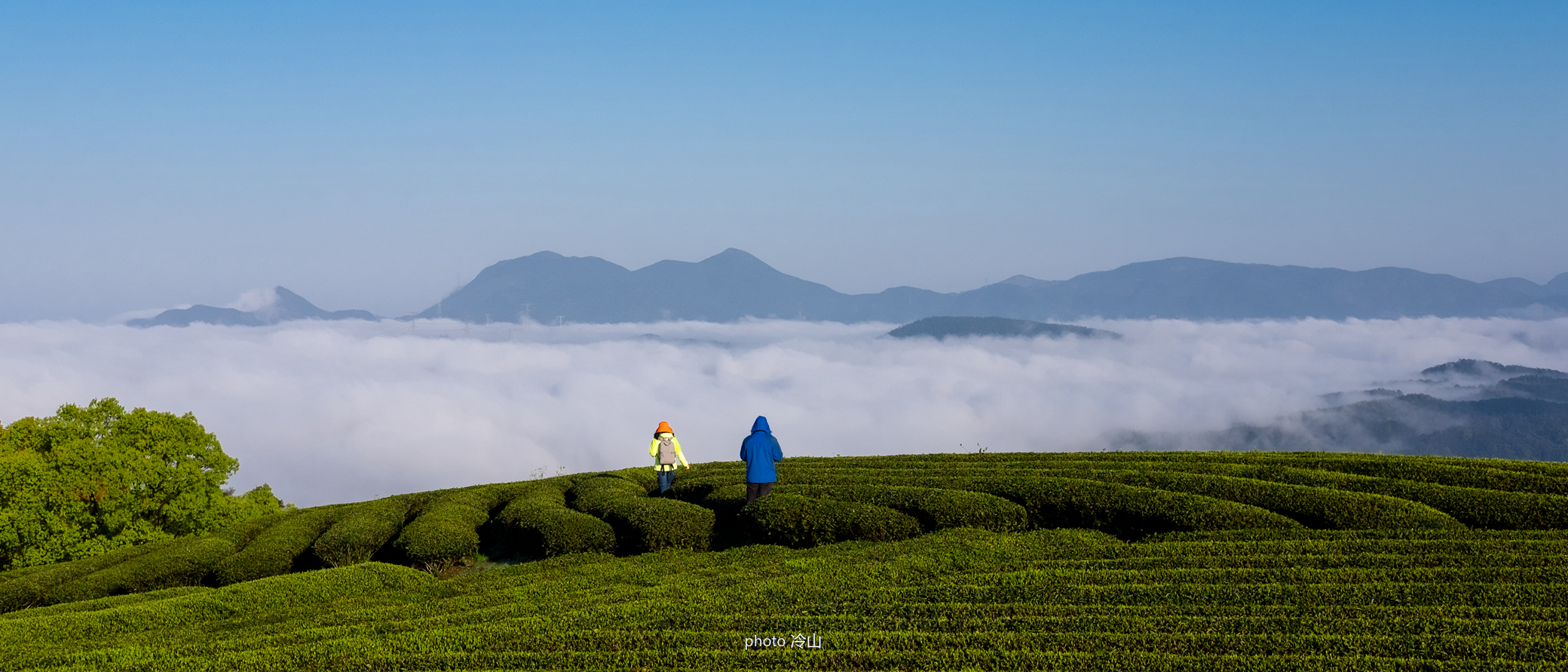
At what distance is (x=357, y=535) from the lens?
2000cm

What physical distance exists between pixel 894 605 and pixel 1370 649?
5.25m

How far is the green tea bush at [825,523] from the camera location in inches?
680

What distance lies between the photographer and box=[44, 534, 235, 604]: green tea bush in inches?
A: 721

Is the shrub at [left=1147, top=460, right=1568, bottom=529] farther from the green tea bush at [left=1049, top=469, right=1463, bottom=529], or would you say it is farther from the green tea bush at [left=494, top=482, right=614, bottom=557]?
the green tea bush at [left=494, top=482, right=614, bottom=557]

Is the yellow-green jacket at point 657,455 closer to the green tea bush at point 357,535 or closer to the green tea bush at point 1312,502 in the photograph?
the green tea bush at point 357,535

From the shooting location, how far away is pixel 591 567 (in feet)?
53.2

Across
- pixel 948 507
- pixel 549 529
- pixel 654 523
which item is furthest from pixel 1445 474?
pixel 549 529

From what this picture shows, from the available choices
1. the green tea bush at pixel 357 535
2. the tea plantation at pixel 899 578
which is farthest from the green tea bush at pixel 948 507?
the green tea bush at pixel 357 535

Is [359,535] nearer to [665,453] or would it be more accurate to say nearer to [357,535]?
[357,535]

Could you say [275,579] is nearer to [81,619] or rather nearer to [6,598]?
[81,619]

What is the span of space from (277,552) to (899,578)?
14924 millimetres

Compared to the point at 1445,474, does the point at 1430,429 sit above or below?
below

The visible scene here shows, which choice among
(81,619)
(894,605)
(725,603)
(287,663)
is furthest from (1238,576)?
(81,619)

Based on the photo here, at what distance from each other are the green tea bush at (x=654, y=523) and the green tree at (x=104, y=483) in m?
14.4
